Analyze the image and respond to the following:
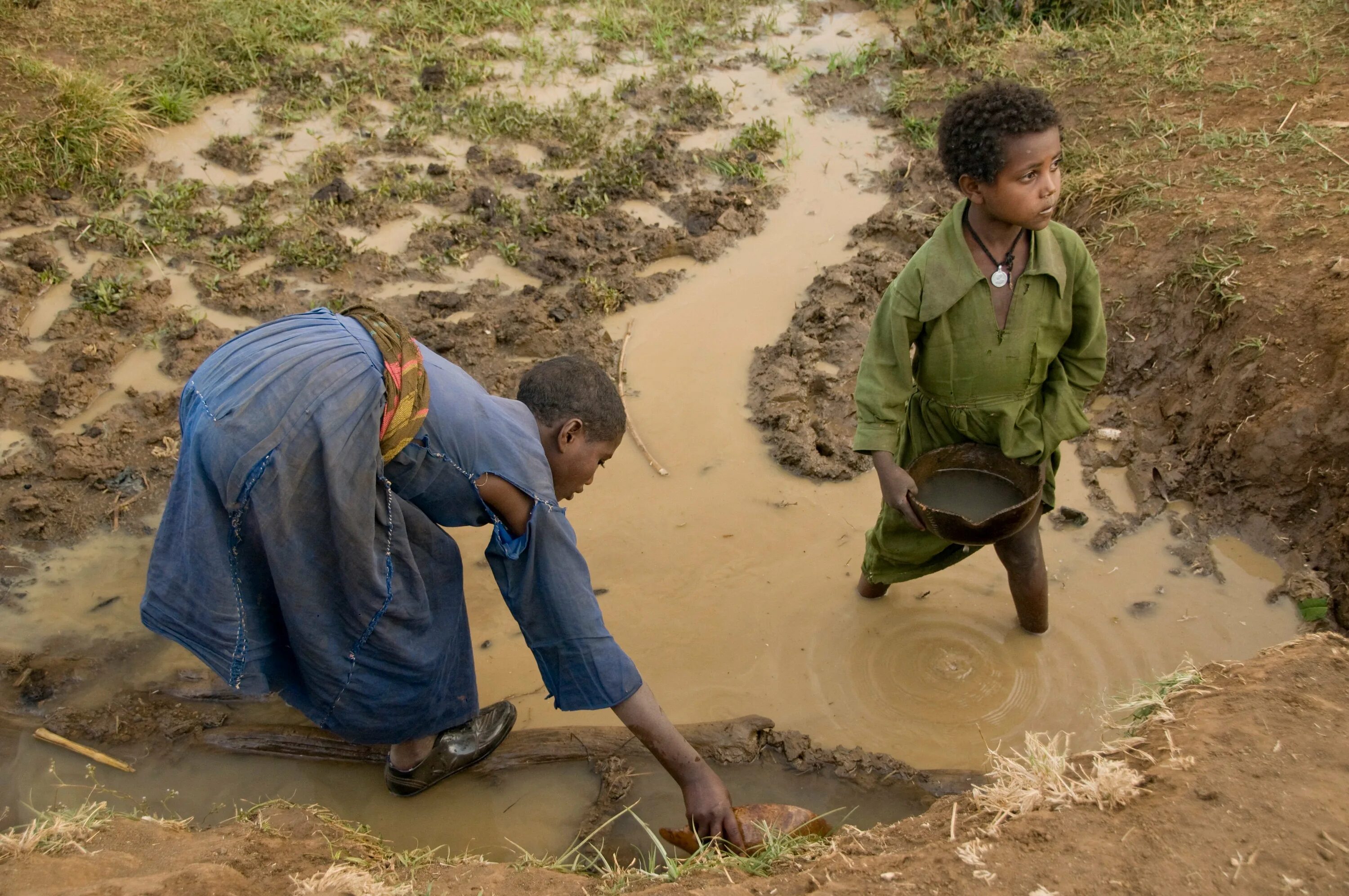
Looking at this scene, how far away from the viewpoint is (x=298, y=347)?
6.83 ft

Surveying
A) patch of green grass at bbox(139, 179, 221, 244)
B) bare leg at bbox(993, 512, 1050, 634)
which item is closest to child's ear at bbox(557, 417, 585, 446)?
bare leg at bbox(993, 512, 1050, 634)

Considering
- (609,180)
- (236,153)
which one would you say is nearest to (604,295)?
(609,180)

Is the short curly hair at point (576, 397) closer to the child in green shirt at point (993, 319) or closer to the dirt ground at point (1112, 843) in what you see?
the child in green shirt at point (993, 319)

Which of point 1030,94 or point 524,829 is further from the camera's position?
point 524,829

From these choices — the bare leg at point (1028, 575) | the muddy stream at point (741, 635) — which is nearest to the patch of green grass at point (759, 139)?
the muddy stream at point (741, 635)

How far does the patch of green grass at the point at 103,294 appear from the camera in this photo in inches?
178

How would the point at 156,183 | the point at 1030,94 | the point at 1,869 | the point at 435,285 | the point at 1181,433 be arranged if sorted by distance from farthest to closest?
the point at 156,183 < the point at 435,285 < the point at 1181,433 < the point at 1030,94 < the point at 1,869

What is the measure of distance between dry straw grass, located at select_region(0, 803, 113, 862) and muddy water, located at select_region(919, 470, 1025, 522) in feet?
7.05

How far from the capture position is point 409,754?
2824 mm

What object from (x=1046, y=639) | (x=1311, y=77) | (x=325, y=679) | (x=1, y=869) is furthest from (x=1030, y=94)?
(x=1311, y=77)

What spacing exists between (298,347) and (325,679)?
0.84 meters

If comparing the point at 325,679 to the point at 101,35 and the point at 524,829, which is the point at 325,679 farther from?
the point at 101,35

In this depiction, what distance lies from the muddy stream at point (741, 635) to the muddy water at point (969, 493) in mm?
617

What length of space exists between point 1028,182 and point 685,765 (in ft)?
5.12
